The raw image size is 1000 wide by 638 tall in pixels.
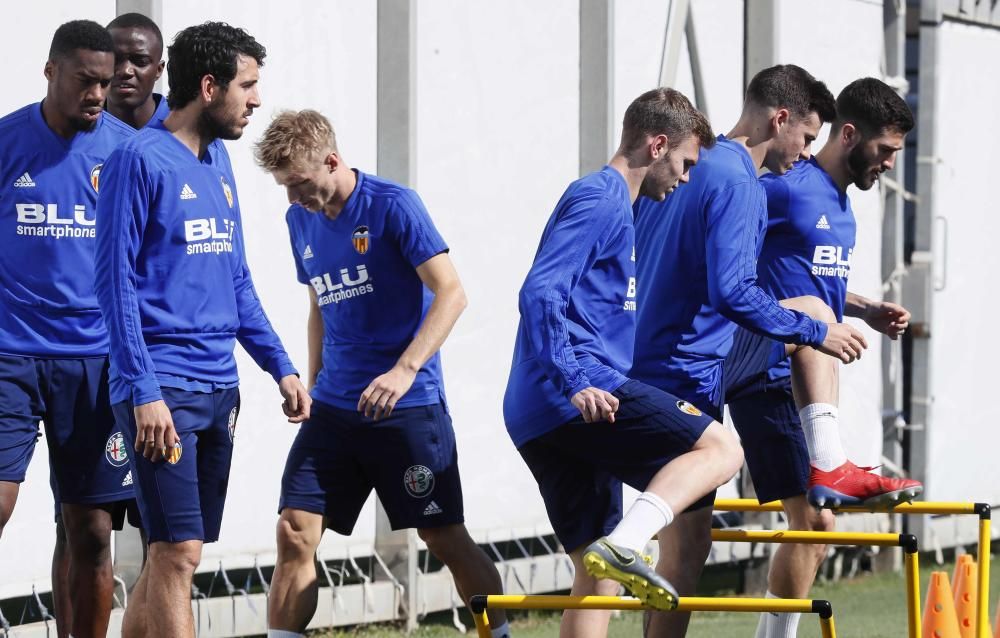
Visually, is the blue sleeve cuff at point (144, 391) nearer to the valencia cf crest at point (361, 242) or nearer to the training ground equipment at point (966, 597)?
the valencia cf crest at point (361, 242)

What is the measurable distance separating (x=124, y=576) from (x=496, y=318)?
92.7 inches

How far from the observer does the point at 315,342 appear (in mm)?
5770

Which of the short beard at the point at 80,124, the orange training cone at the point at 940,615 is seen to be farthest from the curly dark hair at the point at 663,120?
the orange training cone at the point at 940,615

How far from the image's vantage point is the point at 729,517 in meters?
9.96

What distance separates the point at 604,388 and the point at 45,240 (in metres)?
1.78

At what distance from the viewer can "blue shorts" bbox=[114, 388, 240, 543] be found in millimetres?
4629

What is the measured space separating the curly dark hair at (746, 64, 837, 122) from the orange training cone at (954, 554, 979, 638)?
1.96 metres

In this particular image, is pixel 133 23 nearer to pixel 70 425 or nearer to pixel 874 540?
pixel 70 425

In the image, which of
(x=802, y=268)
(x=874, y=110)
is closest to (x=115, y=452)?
(x=802, y=268)

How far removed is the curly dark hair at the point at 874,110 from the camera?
6.11m

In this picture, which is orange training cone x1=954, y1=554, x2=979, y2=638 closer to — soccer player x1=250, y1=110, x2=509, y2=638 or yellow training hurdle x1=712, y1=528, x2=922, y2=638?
yellow training hurdle x1=712, y1=528, x2=922, y2=638

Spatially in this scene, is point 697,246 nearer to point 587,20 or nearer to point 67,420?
point 67,420

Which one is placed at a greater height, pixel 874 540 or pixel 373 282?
pixel 373 282

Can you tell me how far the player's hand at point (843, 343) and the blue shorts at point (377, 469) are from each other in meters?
1.24
